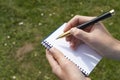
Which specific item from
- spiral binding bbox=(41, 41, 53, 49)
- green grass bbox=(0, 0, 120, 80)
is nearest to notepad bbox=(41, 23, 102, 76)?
spiral binding bbox=(41, 41, 53, 49)

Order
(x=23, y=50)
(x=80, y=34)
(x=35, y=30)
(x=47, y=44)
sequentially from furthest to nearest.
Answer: (x=35, y=30)
(x=23, y=50)
(x=47, y=44)
(x=80, y=34)

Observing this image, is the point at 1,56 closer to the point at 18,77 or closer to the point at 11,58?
the point at 11,58

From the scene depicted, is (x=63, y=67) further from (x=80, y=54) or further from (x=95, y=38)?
(x=95, y=38)

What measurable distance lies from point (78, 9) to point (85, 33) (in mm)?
2906

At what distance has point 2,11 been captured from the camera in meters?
5.13

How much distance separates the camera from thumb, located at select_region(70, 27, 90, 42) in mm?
2092

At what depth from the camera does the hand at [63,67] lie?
206cm

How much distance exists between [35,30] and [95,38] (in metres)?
2.70

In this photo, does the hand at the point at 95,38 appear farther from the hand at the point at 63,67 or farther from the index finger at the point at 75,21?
the hand at the point at 63,67

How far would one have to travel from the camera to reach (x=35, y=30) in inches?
188

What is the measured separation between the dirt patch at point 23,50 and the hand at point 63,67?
2.21 meters

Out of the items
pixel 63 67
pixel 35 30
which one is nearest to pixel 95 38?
pixel 63 67

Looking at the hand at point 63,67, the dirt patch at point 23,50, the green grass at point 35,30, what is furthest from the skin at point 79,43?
the dirt patch at point 23,50

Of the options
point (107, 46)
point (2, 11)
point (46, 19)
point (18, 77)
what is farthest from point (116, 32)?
point (107, 46)
